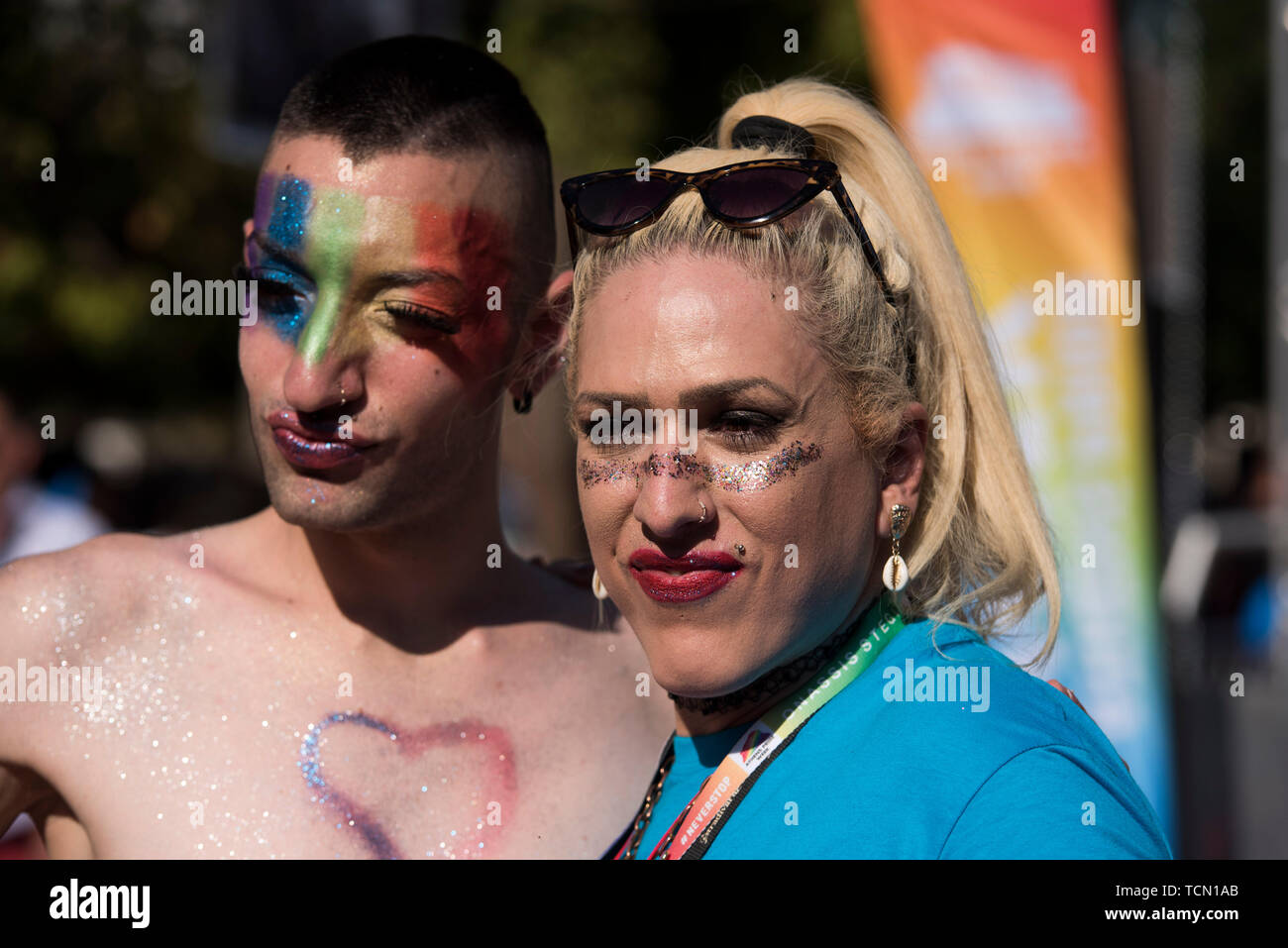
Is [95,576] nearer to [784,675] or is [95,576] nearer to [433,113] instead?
[433,113]

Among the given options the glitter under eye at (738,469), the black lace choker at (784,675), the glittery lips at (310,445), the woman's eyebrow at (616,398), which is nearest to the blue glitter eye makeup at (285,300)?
the glittery lips at (310,445)

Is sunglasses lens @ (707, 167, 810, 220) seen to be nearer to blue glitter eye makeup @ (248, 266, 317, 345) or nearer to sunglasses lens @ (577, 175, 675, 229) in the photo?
sunglasses lens @ (577, 175, 675, 229)

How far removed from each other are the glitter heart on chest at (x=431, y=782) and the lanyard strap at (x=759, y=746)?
0.50 metres

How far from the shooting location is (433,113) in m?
2.31

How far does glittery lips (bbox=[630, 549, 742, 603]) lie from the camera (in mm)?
1807

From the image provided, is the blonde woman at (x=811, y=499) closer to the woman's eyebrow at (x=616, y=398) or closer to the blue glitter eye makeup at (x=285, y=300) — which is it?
the woman's eyebrow at (x=616, y=398)

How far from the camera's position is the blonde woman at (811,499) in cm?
175

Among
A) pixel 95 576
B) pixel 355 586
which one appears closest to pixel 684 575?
pixel 355 586

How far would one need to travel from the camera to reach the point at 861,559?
1889 mm

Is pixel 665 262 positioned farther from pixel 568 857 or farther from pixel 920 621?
pixel 568 857

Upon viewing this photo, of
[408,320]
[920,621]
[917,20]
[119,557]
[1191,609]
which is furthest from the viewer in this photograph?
[1191,609]

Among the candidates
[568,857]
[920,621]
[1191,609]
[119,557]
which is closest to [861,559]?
[920,621]

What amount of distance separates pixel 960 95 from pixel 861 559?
3.80 metres

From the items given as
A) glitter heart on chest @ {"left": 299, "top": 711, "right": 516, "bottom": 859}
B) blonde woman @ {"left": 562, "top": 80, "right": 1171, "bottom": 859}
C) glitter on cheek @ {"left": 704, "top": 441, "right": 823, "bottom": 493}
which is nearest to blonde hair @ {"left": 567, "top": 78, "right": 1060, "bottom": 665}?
blonde woman @ {"left": 562, "top": 80, "right": 1171, "bottom": 859}
